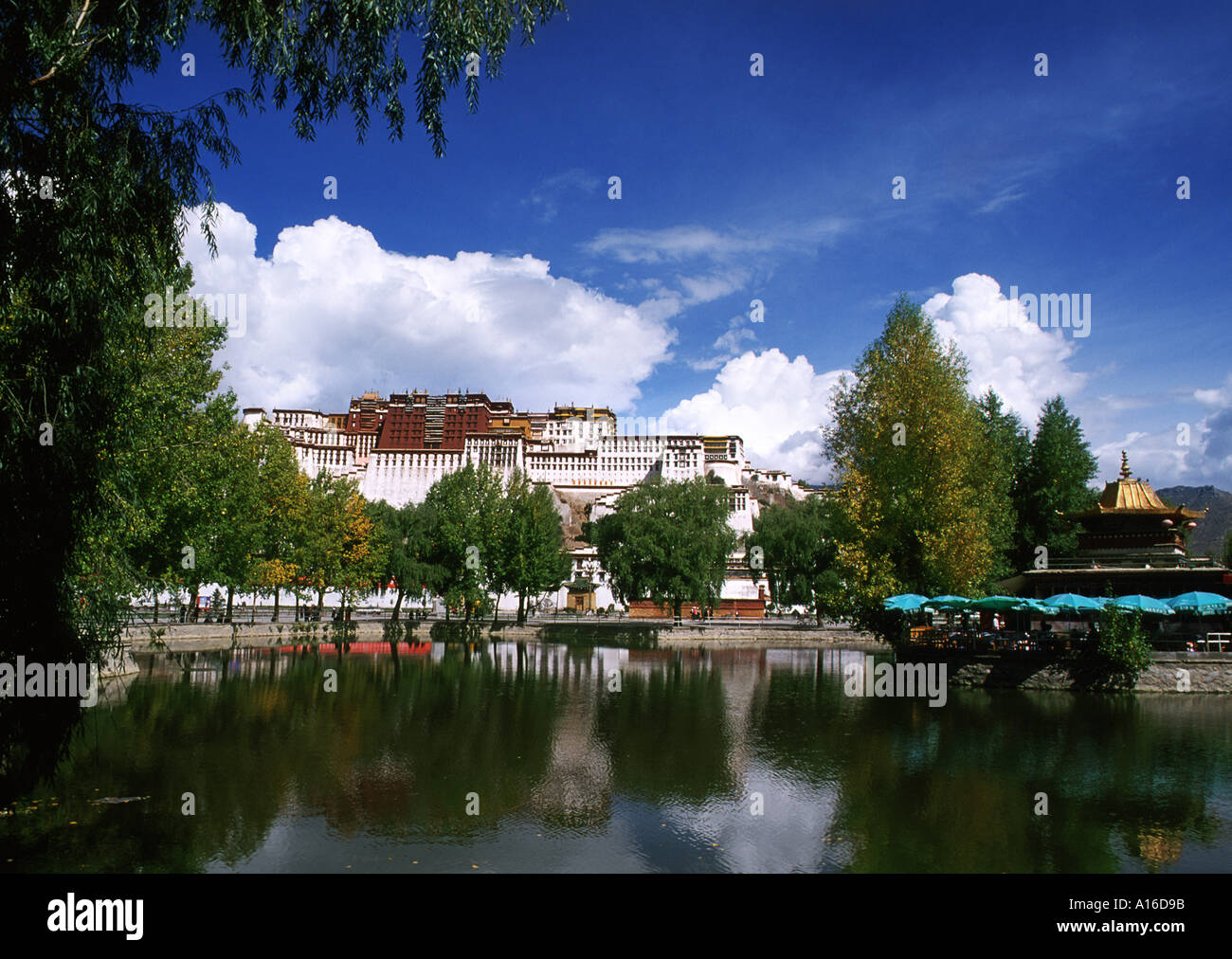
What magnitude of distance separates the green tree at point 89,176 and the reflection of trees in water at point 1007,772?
1096 cm

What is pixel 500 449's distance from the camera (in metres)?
155

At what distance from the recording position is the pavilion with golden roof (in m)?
35.3

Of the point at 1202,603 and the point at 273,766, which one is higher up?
the point at 1202,603

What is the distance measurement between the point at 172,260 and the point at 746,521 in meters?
130

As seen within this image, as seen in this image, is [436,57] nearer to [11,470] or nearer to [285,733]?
[11,470]

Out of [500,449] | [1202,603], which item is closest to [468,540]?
[1202,603]

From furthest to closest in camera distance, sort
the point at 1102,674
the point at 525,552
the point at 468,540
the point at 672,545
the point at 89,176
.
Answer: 1. the point at 468,540
2. the point at 525,552
3. the point at 672,545
4. the point at 1102,674
5. the point at 89,176

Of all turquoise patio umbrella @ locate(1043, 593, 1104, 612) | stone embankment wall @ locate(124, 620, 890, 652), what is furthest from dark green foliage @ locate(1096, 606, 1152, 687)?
stone embankment wall @ locate(124, 620, 890, 652)

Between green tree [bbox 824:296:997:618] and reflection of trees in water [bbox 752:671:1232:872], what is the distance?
726 centimetres

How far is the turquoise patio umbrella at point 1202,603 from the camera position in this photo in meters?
28.4

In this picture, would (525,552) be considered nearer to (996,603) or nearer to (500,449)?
(996,603)

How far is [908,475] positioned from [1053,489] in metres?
19.3

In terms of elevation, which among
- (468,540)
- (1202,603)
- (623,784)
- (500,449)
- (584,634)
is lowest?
(584,634)
